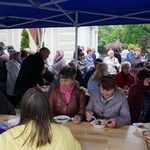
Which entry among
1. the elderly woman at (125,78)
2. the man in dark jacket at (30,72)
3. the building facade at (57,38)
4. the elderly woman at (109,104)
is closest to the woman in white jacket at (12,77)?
the man in dark jacket at (30,72)

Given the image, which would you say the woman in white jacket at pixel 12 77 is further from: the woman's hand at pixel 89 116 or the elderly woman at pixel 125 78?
the woman's hand at pixel 89 116

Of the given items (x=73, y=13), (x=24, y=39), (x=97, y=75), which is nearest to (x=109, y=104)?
(x=97, y=75)

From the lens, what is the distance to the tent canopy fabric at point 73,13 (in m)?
3.95

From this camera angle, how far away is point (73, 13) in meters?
4.72

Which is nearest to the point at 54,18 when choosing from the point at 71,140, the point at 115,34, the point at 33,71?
the point at 33,71

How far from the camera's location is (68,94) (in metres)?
Answer: 2.46

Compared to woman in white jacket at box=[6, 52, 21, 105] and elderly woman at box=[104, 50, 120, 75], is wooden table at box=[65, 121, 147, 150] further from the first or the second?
elderly woman at box=[104, 50, 120, 75]

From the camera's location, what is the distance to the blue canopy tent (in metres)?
3.95

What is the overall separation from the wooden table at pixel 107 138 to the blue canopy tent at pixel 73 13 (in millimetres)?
2211

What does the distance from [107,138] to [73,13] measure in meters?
3.44

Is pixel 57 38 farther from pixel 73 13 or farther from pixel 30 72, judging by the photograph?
pixel 30 72

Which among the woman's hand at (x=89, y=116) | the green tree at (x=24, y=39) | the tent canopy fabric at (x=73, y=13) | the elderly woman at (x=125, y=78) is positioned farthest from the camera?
the green tree at (x=24, y=39)

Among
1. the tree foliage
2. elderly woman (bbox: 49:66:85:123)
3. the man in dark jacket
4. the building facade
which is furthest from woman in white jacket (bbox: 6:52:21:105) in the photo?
the tree foliage

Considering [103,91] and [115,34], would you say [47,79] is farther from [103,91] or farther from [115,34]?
[115,34]
